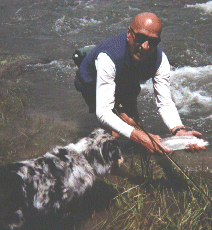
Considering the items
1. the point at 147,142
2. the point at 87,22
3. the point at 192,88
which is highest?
the point at 87,22

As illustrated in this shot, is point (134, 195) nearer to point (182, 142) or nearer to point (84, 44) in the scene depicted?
point (182, 142)

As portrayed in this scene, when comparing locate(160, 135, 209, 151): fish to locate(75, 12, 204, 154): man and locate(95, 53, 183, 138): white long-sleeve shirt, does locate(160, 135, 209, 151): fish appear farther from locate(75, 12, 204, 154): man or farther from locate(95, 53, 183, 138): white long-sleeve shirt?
locate(95, 53, 183, 138): white long-sleeve shirt

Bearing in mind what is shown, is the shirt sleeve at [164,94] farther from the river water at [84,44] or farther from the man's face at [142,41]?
the river water at [84,44]

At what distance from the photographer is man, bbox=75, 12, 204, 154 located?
271cm

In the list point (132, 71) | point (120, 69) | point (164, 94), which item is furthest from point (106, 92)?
point (164, 94)

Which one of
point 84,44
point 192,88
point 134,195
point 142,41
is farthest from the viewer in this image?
point 84,44

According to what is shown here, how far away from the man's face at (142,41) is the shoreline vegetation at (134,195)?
1.18 metres

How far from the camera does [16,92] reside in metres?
5.67

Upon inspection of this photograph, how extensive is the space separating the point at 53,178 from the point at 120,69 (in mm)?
1419

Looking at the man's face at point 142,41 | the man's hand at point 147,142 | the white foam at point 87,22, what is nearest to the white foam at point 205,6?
the white foam at point 87,22

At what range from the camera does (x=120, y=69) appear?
3.00m

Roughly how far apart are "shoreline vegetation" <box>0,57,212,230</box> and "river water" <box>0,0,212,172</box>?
1.96 ft

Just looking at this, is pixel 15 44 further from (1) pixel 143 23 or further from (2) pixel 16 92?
(1) pixel 143 23

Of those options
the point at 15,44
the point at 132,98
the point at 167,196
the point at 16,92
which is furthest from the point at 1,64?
the point at 167,196
